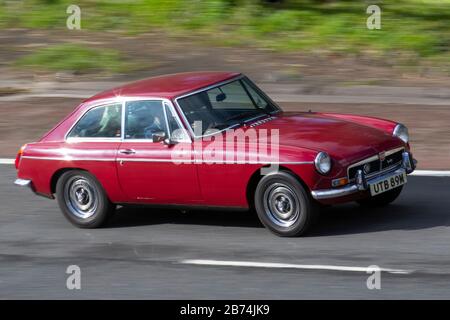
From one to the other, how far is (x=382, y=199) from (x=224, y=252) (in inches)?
72.2

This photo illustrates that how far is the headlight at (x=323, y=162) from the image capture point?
26.1 ft

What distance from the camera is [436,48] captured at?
17312mm

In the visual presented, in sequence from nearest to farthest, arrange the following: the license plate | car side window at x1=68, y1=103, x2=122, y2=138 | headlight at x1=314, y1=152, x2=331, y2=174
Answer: headlight at x1=314, y1=152, x2=331, y2=174
the license plate
car side window at x1=68, y1=103, x2=122, y2=138

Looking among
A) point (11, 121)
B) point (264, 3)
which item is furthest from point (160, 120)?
point (264, 3)

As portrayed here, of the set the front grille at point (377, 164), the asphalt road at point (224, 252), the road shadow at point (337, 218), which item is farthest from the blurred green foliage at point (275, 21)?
the front grille at point (377, 164)

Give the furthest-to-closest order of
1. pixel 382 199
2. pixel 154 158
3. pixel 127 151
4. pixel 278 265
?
pixel 382 199 < pixel 127 151 < pixel 154 158 < pixel 278 265

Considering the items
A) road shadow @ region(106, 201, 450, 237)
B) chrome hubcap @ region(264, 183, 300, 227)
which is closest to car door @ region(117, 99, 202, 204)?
road shadow @ region(106, 201, 450, 237)

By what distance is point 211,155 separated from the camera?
841 cm

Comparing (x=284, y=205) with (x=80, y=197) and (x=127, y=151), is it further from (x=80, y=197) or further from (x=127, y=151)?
(x=80, y=197)

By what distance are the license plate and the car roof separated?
6.23ft

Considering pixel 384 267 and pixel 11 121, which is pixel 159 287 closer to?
pixel 384 267

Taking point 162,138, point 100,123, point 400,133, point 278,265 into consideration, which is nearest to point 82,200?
point 100,123

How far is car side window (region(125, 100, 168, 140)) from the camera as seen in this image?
8.85 metres

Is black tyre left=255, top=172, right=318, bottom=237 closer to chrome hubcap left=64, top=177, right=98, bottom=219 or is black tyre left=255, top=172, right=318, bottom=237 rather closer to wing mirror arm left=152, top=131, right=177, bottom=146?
wing mirror arm left=152, top=131, right=177, bottom=146
